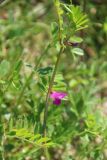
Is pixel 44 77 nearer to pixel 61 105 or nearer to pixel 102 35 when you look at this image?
pixel 61 105

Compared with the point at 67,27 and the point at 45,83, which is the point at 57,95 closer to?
the point at 45,83

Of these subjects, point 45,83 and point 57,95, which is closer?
point 45,83

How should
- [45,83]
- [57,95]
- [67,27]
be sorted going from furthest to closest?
1. [57,95]
2. [45,83]
3. [67,27]

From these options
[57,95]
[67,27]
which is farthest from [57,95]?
[67,27]

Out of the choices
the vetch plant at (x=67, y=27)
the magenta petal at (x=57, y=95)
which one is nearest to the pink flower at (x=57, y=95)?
the magenta petal at (x=57, y=95)

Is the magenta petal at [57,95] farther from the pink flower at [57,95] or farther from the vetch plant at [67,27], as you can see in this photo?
the vetch plant at [67,27]

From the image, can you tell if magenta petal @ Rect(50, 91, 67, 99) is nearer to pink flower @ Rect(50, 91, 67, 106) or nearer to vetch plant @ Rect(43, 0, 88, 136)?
pink flower @ Rect(50, 91, 67, 106)

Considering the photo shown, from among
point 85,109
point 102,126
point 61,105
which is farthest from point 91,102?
point 102,126

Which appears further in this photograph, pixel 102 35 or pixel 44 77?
pixel 102 35

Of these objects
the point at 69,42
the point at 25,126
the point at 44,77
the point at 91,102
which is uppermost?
the point at 69,42

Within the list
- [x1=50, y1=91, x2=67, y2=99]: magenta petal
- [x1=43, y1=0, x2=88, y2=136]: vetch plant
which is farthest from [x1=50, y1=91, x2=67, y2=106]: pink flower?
[x1=43, y1=0, x2=88, y2=136]: vetch plant

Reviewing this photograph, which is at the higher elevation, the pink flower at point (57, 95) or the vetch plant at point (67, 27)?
the vetch plant at point (67, 27)
